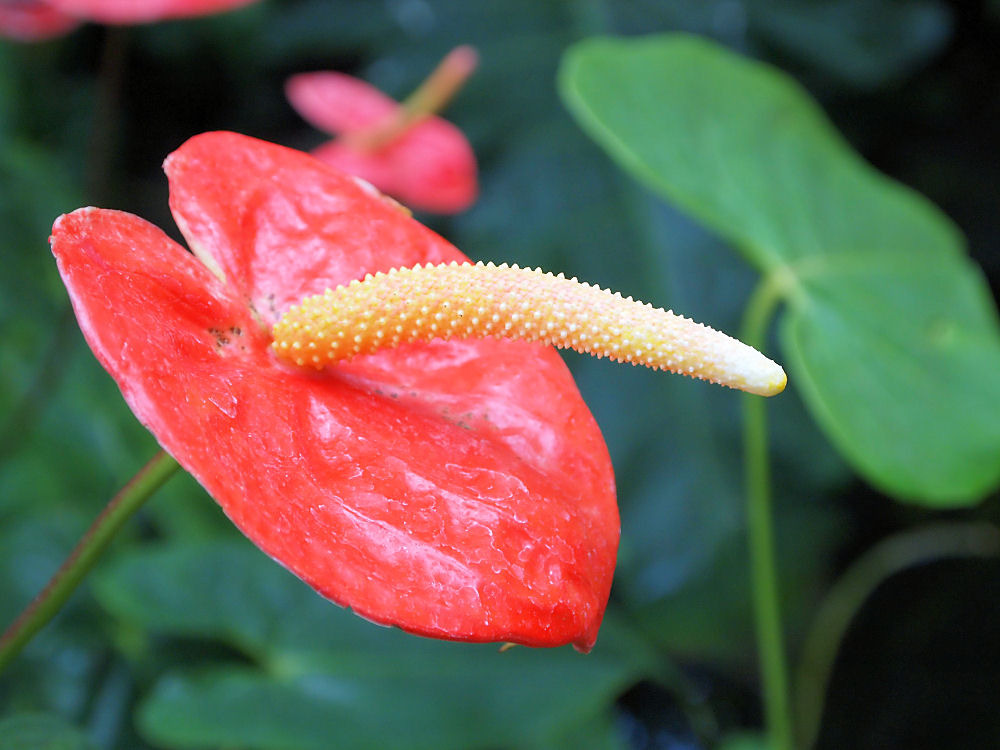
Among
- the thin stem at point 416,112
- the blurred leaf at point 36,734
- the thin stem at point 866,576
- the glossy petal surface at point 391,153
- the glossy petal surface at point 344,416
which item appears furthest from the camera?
the thin stem at point 866,576

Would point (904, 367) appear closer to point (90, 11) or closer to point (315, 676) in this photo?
point (315, 676)

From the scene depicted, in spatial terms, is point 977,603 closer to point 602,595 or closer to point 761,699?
point 761,699

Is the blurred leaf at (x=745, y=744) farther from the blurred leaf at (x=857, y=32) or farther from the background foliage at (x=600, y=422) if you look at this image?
the blurred leaf at (x=857, y=32)

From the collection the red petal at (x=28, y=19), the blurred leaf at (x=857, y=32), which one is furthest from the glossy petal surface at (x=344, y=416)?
the blurred leaf at (x=857, y=32)

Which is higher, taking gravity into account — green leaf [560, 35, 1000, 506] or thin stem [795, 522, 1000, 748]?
green leaf [560, 35, 1000, 506]

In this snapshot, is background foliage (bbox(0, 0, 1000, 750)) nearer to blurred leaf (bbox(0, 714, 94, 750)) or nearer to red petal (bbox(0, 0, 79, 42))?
red petal (bbox(0, 0, 79, 42))

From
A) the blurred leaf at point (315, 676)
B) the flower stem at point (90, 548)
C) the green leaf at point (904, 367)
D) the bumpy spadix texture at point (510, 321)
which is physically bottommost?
the blurred leaf at point (315, 676)

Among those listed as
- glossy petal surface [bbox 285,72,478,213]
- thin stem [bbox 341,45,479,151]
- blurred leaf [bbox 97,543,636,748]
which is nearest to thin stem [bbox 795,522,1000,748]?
blurred leaf [bbox 97,543,636,748]

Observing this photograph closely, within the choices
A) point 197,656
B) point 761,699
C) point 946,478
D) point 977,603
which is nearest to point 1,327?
point 197,656
